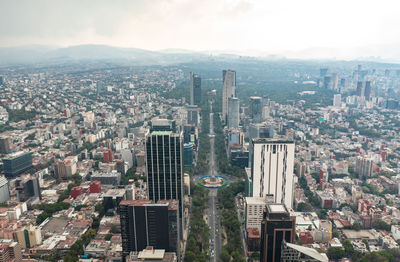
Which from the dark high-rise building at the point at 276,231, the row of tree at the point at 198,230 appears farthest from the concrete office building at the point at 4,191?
the dark high-rise building at the point at 276,231

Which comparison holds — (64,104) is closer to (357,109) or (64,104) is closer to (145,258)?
(145,258)

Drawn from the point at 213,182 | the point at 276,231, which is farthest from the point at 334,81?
the point at 276,231

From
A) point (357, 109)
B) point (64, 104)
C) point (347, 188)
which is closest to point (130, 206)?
point (347, 188)

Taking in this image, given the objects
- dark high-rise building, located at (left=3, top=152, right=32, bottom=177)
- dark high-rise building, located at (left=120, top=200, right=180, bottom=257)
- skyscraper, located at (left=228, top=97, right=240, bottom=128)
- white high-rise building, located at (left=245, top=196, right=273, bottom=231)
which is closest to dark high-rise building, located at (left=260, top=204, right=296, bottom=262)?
dark high-rise building, located at (left=120, top=200, right=180, bottom=257)

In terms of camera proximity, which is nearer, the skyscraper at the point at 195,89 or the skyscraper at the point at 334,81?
the skyscraper at the point at 195,89

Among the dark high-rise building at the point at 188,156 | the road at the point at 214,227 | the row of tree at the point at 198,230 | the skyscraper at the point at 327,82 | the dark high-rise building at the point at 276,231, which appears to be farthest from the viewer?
the skyscraper at the point at 327,82

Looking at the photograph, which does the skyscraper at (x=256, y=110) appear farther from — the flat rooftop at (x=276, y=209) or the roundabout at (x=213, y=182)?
the flat rooftop at (x=276, y=209)

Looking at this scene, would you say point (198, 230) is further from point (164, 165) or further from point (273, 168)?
point (273, 168)
